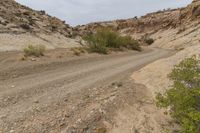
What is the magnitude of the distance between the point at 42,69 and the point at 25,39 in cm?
1327

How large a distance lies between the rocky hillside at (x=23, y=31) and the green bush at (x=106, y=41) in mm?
3187

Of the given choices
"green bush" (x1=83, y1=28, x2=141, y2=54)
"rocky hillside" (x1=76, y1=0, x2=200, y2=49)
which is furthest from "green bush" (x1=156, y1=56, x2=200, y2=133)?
"rocky hillside" (x1=76, y1=0, x2=200, y2=49)

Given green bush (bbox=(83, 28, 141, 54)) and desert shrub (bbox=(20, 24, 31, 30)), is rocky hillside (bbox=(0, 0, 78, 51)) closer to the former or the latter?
desert shrub (bbox=(20, 24, 31, 30))

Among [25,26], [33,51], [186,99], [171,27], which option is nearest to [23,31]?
[25,26]

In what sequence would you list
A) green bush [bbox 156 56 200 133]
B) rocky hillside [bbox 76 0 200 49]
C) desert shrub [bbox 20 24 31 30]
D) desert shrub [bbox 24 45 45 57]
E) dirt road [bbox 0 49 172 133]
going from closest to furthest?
green bush [bbox 156 56 200 133] → dirt road [bbox 0 49 172 133] → desert shrub [bbox 24 45 45 57] → desert shrub [bbox 20 24 31 30] → rocky hillside [bbox 76 0 200 49]

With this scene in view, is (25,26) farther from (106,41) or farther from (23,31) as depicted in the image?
(106,41)

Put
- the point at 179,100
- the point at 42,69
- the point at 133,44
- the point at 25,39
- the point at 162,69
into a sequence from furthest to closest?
the point at 133,44, the point at 25,39, the point at 42,69, the point at 162,69, the point at 179,100

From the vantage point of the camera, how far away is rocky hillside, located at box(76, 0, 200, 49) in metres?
54.8

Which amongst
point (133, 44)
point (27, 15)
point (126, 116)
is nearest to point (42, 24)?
point (27, 15)

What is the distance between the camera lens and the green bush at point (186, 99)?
7605 mm

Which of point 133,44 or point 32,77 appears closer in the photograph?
point 32,77

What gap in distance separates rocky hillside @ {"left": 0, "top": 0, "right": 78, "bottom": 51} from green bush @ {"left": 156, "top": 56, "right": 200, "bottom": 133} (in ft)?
61.7

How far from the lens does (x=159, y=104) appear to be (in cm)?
916

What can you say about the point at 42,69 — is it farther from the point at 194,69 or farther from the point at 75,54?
the point at 194,69
